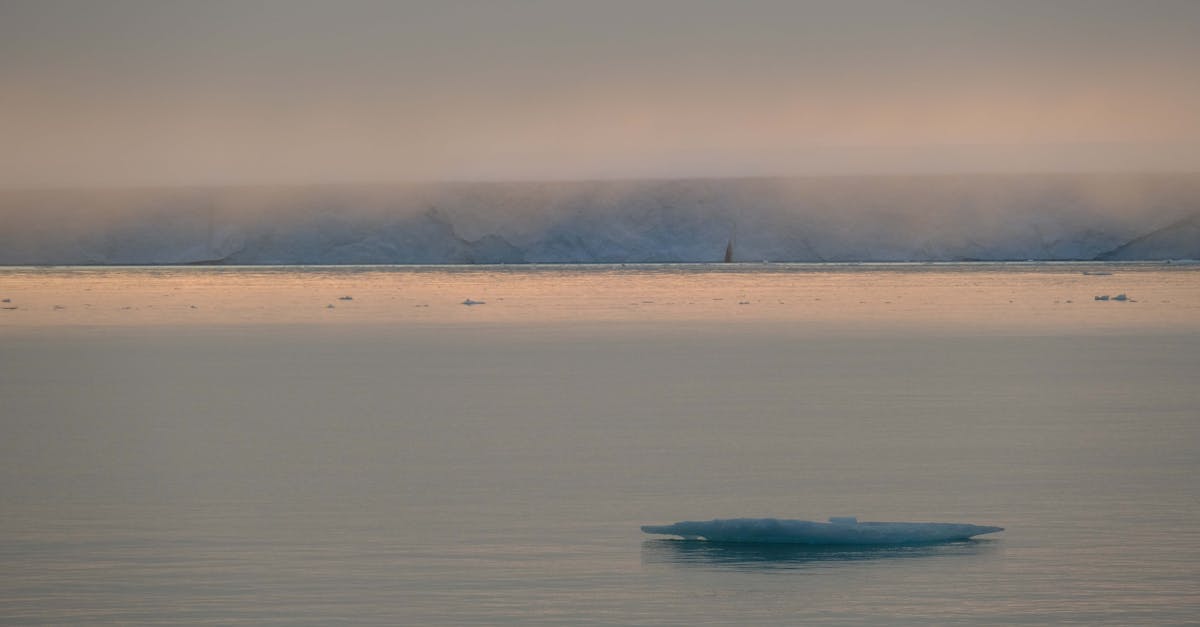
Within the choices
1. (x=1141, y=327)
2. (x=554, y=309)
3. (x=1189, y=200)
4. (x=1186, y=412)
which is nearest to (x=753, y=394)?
(x=1186, y=412)

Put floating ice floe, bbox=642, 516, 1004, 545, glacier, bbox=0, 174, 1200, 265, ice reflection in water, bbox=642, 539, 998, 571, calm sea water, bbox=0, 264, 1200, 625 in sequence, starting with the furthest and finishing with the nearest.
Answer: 1. glacier, bbox=0, 174, 1200, 265
2. floating ice floe, bbox=642, 516, 1004, 545
3. ice reflection in water, bbox=642, 539, 998, 571
4. calm sea water, bbox=0, 264, 1200, 625

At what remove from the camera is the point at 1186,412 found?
27.5 feet

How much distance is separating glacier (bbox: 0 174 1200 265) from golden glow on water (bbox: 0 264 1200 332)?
45.1 inches

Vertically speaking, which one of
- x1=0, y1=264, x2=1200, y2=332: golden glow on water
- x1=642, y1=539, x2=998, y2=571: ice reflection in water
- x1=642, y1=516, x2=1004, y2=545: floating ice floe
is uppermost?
x1=0, y1=264, x2=1200, y2=332: golden glow on water

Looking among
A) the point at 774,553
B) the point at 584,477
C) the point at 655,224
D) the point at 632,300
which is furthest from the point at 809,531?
the point at 655,224

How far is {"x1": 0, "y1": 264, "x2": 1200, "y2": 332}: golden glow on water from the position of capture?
1891cm

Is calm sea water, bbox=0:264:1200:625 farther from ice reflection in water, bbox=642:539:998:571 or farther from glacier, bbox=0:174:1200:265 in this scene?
glacier, bbox=0:174:1200:265

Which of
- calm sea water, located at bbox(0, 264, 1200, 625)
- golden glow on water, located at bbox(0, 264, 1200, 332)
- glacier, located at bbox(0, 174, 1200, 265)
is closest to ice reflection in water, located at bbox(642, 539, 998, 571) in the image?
calm sea water, located at bbox(0, 264, 1200, 625)

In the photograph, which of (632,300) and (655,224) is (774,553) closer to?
(632,300)

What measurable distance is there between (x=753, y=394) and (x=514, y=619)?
574 cm

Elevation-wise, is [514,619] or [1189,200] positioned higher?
[1189,200]

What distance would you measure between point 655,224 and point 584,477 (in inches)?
1321

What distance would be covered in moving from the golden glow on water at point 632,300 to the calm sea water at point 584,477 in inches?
162

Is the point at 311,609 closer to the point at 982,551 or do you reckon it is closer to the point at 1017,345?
the point at 982,551
